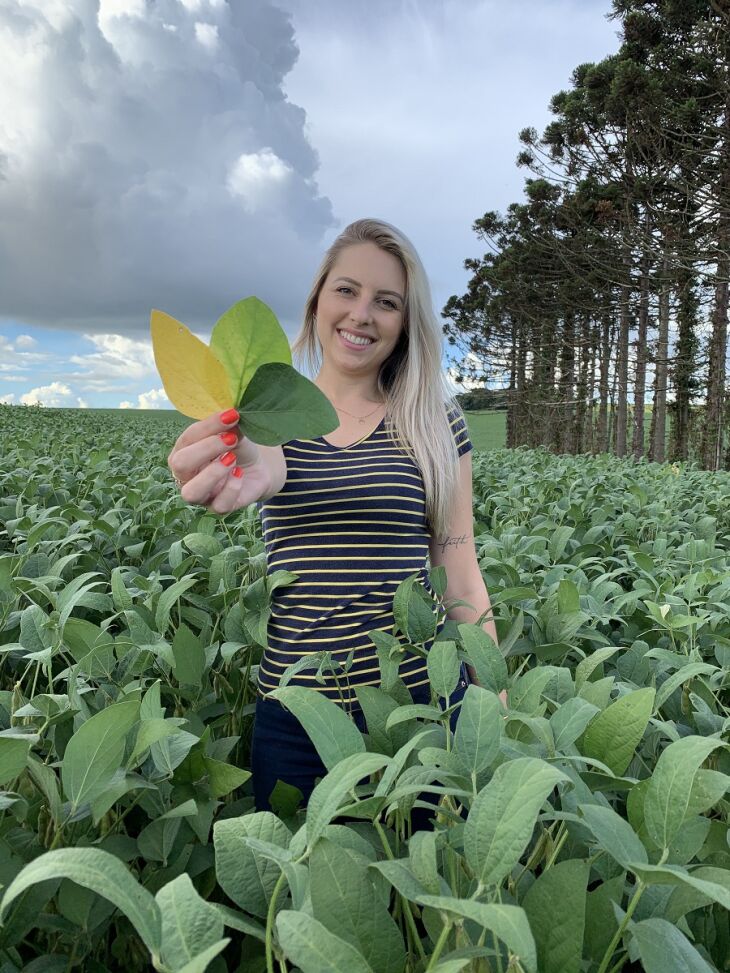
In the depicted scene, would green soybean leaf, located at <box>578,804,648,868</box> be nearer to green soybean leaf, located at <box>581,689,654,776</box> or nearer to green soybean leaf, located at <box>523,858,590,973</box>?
green soybean leaf, located at <box>523,858,590,973</box>

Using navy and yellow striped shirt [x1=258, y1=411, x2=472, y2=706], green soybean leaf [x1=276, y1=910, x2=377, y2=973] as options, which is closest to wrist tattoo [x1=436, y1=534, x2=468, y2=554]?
navy and yellow striped shirt [x1=258, y1=411, x2=472, y2=706]

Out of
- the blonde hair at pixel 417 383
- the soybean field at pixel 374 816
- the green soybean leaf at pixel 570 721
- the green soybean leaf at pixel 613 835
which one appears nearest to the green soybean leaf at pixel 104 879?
the soybean field at pixel 374 816

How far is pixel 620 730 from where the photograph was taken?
89cm

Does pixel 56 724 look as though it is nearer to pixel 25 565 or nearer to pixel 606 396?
pixel 25 565

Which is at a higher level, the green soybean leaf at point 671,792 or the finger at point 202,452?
the finger at point 202,452

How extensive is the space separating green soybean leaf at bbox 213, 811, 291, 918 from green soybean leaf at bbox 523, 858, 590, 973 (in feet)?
0.80

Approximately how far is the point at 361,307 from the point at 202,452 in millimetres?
969

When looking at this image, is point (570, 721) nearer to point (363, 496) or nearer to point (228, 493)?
point (228, 493)

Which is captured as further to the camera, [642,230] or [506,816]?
[642,230]

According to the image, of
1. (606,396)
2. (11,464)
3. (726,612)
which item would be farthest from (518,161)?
(726,612)

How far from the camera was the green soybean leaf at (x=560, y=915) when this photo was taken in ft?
2.18

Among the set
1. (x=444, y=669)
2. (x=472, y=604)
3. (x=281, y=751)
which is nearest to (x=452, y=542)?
(x=472, y=604)

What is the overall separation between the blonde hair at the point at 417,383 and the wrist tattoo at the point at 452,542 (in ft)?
0.08

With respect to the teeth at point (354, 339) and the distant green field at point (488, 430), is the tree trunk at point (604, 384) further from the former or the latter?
→ the teeth at point (354, 339)
